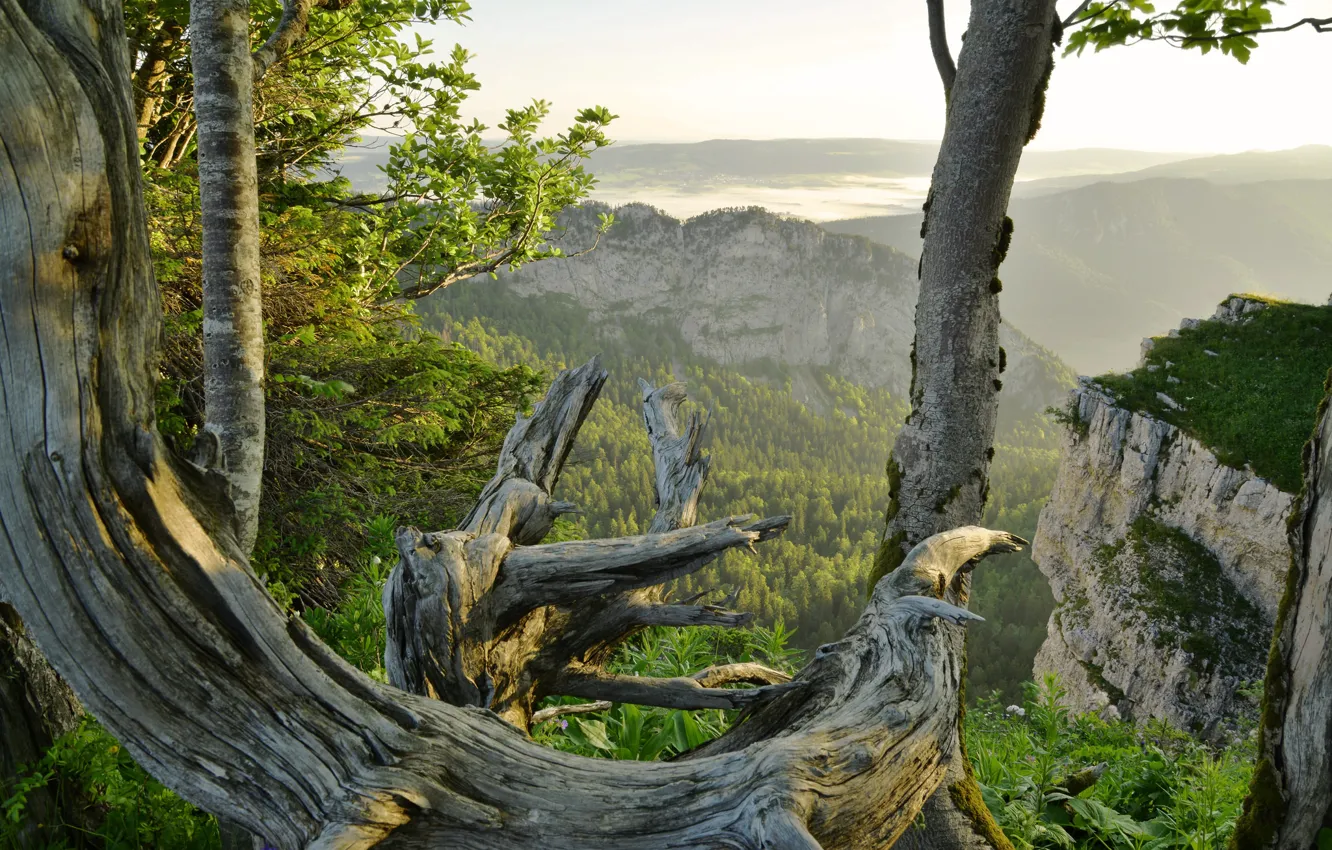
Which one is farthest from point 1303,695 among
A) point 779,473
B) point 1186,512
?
point 779,473

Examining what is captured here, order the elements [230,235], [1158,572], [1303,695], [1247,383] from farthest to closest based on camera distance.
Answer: [1158,572]
[1247,383]
[230,235]
[1303,695]

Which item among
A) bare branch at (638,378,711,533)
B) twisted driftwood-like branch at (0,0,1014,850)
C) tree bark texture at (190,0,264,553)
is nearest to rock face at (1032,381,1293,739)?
bare branch at (638,378,711,533)

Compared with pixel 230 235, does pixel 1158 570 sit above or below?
below

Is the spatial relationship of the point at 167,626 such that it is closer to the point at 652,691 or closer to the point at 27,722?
the point at 27,722

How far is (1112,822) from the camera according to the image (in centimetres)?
383

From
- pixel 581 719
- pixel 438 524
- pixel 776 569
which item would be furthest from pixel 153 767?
pixel 776 569

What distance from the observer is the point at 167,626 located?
2041 millimetres

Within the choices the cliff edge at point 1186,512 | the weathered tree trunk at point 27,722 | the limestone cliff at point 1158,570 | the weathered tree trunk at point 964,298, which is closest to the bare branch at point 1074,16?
the weathered tree trunk at point 964,298

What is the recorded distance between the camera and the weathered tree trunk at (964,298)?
3445 millimetres

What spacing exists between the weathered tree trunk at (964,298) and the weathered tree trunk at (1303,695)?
1.13 meters

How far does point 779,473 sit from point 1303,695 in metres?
133

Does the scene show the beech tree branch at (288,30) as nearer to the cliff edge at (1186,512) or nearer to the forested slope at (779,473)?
the forested slope at (779,473)

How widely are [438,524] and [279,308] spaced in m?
2.63

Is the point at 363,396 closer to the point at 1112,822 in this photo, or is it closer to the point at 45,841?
the point at 45,841
